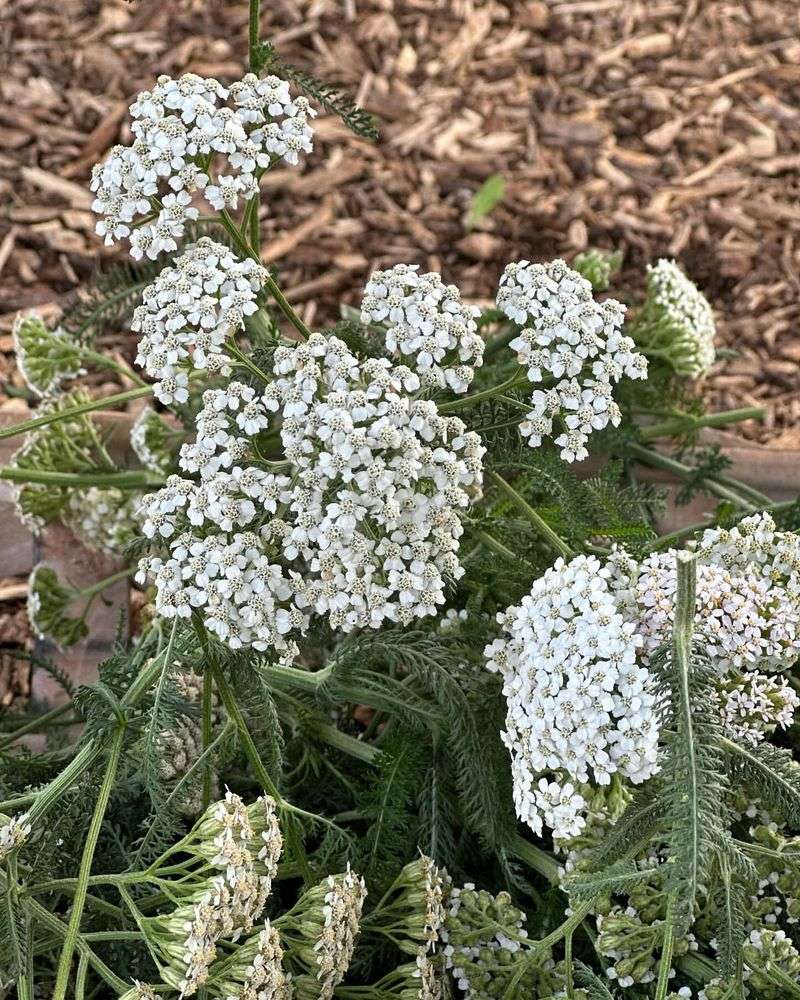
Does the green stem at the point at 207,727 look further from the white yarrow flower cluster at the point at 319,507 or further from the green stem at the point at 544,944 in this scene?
the green stem at the point at 544,944

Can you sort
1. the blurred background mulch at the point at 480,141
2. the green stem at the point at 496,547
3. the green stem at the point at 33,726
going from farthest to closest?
the blurred background mulch at the point at 480,141 < the green stem at the point at 33,726 < the green stem at the point at 496,547

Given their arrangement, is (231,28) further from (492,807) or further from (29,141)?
(492,807)

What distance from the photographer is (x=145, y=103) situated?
1.42 metres

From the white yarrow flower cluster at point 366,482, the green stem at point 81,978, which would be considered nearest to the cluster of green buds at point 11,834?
the green stem at point 81,978

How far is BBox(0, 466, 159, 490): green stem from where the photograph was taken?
194cm

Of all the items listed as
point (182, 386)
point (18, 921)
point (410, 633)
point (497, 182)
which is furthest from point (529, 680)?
point (497, 182)

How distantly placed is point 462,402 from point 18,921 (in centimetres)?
74

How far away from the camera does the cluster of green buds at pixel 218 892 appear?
49.8 inches

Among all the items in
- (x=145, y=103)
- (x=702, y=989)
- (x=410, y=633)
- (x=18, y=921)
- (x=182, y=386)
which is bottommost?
(x=702, y=989)

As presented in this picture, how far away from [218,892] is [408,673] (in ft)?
1.89

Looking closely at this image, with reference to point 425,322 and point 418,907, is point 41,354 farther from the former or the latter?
point 418,907

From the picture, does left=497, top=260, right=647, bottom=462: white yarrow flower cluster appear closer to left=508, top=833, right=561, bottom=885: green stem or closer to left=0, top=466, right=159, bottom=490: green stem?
left=508, top=833, right=561, bottom=885: green stem

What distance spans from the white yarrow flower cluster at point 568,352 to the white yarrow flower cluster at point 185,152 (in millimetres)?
310

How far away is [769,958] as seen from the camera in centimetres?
146
